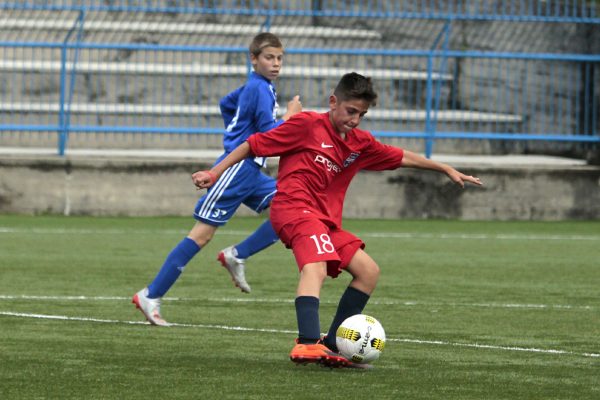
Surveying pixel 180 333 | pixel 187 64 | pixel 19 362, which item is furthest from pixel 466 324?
pixel 187 64

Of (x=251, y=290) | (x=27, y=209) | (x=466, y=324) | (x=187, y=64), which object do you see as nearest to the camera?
(x=466, y=324)

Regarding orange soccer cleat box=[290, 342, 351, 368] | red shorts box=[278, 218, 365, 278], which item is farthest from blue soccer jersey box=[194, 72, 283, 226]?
orange soccer cleat box=[290, 342, 351, 368]

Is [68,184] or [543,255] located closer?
[543,255]

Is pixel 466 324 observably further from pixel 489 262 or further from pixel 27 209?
pixel 27 209

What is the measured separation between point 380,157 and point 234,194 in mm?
1985

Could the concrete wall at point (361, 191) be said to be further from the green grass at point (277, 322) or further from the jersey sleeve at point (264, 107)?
the jersey sleeve at point (264, 107)

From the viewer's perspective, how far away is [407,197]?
56.5 ft

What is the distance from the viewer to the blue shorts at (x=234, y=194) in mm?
8734

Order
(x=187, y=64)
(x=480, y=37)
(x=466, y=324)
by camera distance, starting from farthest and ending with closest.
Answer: (x=480, y=37)
(x=187, y=64)
(x=466, y=324)

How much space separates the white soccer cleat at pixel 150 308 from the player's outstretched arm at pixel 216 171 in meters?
1.63

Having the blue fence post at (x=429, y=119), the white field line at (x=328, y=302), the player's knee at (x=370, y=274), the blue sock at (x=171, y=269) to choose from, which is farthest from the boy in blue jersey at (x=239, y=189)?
the blue fence post at (x=429, y=119)

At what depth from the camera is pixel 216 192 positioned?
28.9ft

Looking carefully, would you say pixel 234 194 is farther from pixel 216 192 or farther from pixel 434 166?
pixel 434 166

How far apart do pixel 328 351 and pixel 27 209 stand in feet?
35.6
